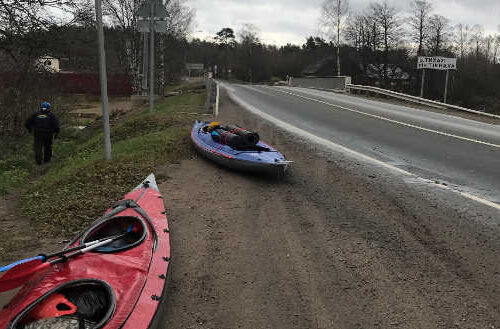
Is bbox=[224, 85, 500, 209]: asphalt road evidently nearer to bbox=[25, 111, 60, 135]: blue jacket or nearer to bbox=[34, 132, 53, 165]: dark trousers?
bbox=[25, 111, 60, 135]: blue jacket

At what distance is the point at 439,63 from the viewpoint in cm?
2461

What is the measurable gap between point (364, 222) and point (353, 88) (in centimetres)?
2666

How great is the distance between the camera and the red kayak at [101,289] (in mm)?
3188

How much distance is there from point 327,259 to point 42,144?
1016 centimetres

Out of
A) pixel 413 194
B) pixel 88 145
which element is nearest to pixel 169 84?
pixel 88 145

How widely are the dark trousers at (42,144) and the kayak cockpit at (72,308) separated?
9458 mm

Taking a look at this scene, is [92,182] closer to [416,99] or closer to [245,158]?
[245,158]

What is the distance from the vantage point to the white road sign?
2436 centimetres

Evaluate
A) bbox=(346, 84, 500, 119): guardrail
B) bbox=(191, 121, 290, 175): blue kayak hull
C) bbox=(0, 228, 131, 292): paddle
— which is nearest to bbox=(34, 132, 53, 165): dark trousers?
bbox=(191, 121, 290, 175): blue kayak hull

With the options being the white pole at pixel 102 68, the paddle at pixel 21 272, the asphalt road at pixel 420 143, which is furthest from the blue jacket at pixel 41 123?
the paddle at pixel 21 272

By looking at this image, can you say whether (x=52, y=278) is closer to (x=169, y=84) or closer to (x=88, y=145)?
(x=88, y=145)

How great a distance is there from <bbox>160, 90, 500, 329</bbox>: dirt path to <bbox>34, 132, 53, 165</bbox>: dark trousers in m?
6.36

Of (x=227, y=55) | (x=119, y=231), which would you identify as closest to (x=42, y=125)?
(x=119, y=231)

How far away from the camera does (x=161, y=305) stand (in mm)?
3703
